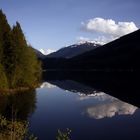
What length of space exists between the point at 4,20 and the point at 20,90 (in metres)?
16.9

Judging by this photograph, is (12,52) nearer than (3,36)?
No

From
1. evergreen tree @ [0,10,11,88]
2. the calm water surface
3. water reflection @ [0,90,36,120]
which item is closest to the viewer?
the calm water surface

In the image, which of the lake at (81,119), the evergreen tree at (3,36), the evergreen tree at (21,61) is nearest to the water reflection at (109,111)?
the lake at (81,119)

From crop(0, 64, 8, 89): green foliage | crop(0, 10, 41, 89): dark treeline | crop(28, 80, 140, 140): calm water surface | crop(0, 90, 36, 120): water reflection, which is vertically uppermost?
crop(0, 10, 41, 89): dark treeline

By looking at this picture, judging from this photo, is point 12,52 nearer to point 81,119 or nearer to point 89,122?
point 81,119

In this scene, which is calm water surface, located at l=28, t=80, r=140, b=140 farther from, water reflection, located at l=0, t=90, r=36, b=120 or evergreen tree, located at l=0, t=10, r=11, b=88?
evergreen tree, located at l=0, t=10, r=11, b=88

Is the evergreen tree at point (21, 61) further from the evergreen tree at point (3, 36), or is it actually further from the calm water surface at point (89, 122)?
the calm water surface at point (89, 122)

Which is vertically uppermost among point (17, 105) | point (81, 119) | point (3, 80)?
point (3, 80)

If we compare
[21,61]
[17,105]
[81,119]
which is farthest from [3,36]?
[81,119]

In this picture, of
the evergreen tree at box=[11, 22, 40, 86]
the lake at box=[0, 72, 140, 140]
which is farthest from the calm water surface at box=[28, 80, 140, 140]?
the evergreen tree at box=[11, 22, 40, 86]

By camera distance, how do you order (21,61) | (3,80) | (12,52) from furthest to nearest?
1. (21,61)
2. (12,52)
3. (3,80)

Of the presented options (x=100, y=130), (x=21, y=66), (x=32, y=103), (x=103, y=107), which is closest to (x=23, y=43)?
(x=21, y=66)

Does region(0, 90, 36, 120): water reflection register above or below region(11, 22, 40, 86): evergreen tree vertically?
below

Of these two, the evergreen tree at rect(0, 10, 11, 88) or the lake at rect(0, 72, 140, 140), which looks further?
the evergreen tree at rect(0, 10, 11, 88)
